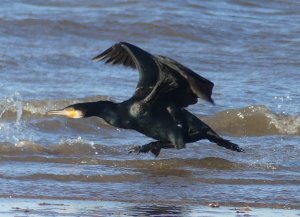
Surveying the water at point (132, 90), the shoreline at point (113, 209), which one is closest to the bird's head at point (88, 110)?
the water at point (132, 90)

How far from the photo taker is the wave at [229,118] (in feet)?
34.8

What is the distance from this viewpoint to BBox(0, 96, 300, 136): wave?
34.8 feet

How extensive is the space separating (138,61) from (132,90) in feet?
14.1

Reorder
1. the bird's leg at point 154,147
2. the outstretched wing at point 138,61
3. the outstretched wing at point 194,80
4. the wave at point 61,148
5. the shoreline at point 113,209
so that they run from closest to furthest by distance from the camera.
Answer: the shoreline at point 113,209, the outstretched wing at point 194,80, the outstretched wing at point 138,61, the bird's leg at point 154,147, the wave at point 61,148

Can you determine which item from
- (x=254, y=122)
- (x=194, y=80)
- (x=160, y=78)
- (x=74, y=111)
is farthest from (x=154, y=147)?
(x=254, y=122)

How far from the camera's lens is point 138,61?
8172mm

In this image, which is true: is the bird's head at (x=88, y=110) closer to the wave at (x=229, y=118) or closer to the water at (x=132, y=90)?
the water at (x=132, y=90)

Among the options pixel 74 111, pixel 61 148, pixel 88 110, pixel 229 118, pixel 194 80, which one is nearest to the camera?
pixel 194 80

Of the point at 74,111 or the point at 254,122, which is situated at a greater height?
the point at 74,111

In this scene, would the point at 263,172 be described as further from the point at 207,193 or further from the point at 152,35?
the point at 152,35

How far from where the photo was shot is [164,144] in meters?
8.60

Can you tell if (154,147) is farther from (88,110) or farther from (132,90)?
(132,90)

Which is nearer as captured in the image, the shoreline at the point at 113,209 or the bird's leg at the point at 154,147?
the shoreline at the point at 113,209

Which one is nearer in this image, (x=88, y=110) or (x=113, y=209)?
(x=113, y=209)
